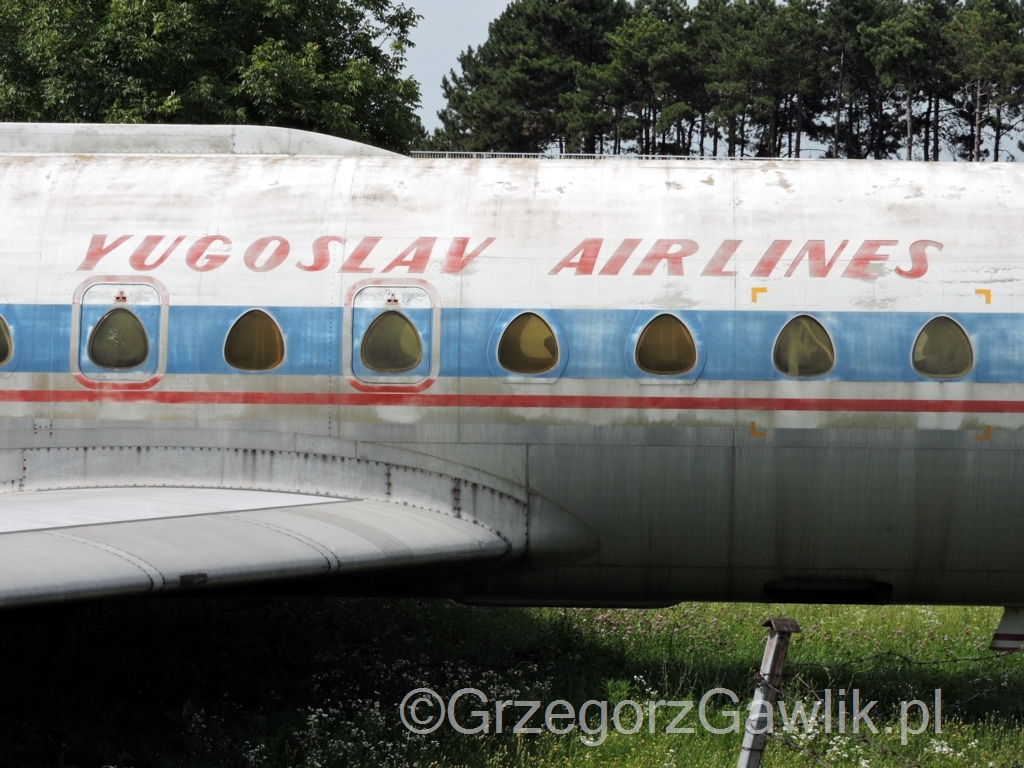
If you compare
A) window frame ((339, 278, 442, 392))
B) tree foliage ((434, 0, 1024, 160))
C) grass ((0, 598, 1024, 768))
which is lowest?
grass ((0, 598, 1024, 768))

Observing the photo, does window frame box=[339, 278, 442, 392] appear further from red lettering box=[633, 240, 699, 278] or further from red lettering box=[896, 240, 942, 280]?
red lettering box=[896, 240, 942, 280]

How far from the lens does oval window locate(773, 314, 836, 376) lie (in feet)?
28.5

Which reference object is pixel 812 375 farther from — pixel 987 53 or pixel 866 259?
pixel 987 53

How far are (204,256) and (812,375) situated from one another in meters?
4.79

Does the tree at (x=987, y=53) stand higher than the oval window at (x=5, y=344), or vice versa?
the tree at (x=987, y=53)

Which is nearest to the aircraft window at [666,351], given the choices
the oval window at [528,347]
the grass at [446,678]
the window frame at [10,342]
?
the oval window at [528,347]

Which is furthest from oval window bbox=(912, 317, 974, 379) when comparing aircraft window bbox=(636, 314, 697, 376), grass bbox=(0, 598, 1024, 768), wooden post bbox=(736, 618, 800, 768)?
wooden post bbox=(736, 618, 800, 768)

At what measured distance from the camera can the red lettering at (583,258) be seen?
8922mm

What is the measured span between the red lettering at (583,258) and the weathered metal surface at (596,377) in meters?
0.02

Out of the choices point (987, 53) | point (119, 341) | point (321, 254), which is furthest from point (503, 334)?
point (987, 53)

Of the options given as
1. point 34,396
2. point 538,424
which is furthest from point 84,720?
point 538,424

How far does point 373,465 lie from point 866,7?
252 ft

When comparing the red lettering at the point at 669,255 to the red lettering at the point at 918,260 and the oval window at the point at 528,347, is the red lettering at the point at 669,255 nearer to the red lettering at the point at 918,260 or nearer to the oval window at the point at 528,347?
the oval window at the point at 528,347

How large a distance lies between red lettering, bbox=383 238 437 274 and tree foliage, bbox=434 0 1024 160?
225ft
